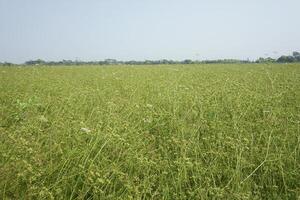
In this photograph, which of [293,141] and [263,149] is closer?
[263,149]

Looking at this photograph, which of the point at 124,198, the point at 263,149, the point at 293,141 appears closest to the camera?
the point at 124,198

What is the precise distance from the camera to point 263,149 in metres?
2.90

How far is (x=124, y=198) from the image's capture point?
201 centimetres

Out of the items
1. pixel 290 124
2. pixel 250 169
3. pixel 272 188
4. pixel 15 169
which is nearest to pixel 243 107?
pixel 290 124

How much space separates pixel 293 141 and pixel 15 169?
2516 mm

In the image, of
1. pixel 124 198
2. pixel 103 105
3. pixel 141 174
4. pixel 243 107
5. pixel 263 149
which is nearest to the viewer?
pixel 124 198

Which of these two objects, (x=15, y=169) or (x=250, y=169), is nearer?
(x=15, y=169)

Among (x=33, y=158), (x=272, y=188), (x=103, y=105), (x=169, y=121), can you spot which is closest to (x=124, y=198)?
(x=33, y=158)

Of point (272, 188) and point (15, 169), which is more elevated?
point (15, 169)

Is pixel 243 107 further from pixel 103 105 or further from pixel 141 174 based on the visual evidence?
pixel 141 174

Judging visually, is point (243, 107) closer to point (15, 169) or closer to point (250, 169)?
point (250, 169)

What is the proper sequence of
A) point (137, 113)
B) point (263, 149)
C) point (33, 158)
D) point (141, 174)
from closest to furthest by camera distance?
point (33, 158) → point (141, 174) → point (263, 149) → point (137, 113)

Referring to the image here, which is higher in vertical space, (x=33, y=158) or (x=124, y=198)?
(x=33, y=158)

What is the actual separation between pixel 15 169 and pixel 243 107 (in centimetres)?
334
